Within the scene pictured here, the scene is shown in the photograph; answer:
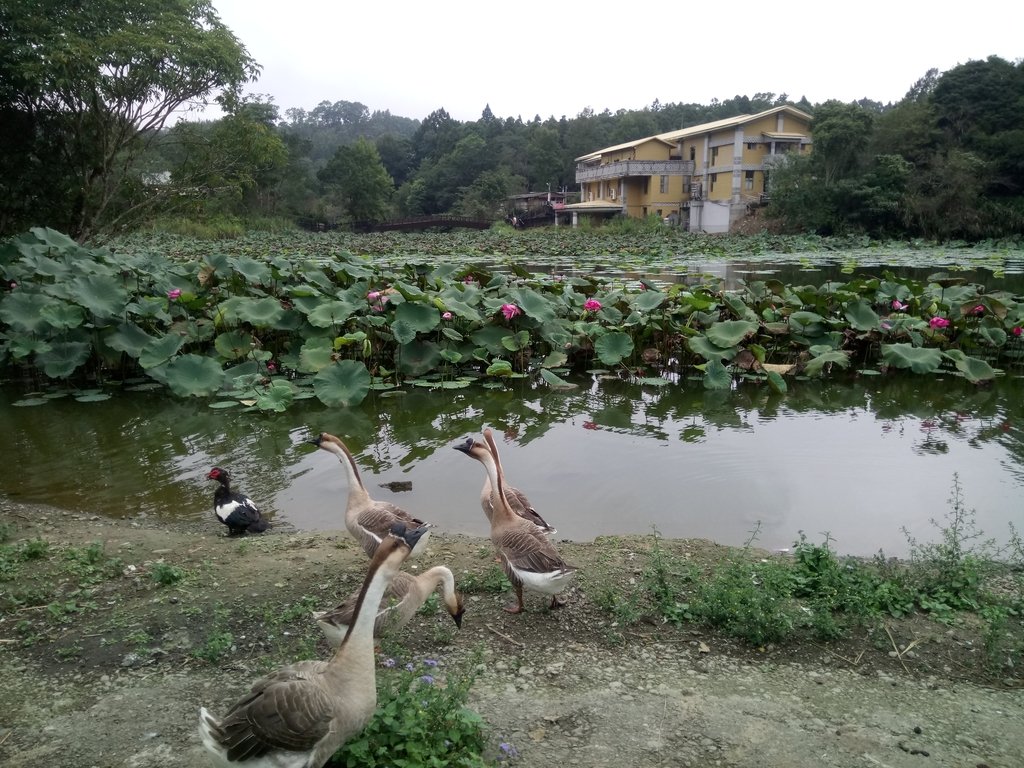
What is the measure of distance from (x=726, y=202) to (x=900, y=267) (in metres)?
23.2

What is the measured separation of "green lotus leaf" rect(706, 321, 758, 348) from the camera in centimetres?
924

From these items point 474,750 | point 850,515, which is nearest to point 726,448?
point 850,515

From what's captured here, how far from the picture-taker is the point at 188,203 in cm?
1689

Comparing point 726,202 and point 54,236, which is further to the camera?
point 726,202

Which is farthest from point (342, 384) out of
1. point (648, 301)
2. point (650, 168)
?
point (650, 168)

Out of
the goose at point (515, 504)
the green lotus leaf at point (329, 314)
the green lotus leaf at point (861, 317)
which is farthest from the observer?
the green lotus leaf at point (861, 317)

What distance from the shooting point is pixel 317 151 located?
310ft

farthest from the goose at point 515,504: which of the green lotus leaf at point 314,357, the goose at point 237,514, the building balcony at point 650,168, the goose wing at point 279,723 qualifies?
the building balcony at point 650,168

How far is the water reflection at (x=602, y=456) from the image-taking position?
570cm

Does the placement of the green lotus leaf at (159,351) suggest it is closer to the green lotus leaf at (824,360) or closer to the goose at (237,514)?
the goose at (237,514)

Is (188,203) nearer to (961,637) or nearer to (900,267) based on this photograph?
(961,637)

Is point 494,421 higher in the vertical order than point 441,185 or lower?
lower

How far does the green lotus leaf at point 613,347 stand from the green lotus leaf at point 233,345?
4.33 meters

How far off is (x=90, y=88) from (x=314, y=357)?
8323 millimetres
